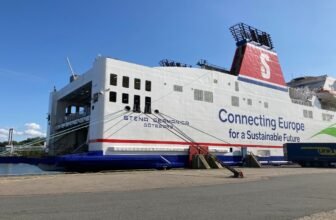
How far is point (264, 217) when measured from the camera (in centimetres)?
734

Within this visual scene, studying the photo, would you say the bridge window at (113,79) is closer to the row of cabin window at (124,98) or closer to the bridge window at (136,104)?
the row of cabin window at (124,98)

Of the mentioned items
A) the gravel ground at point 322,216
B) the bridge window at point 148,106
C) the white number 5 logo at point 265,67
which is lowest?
the gravel ground at point 322,216

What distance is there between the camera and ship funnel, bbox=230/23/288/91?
3125cm

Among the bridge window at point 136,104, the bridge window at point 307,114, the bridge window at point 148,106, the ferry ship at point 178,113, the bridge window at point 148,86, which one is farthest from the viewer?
the bridge window at point 307,114

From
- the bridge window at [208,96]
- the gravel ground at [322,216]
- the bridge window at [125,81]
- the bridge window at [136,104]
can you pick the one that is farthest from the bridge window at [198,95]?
the gravel ground at [322,216]

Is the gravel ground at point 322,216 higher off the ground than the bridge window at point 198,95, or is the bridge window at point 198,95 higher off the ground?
the bridge window at point 198,95

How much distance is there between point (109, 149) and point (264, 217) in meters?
15.6

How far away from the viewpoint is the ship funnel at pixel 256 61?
31250 millimetres

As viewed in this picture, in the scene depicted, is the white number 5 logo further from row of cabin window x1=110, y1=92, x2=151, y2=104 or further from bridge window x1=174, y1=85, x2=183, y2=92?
row of cabin window x1=110, y1=92, x2=151, y2=104

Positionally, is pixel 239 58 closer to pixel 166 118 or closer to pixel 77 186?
pixel 166 118

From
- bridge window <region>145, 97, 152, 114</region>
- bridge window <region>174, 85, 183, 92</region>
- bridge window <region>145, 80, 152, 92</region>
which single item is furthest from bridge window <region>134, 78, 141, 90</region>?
bridge window <region>174, 85, 183, 92</region>

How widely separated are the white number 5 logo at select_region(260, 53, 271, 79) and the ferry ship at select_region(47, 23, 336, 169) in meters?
0.10

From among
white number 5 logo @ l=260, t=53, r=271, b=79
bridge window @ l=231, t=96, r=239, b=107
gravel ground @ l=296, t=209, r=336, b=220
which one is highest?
white number 5 logo @ l=260, t=53, r=271, b=79

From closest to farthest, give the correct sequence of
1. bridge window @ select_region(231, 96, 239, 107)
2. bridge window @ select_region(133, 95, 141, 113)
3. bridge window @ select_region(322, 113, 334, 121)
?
bridge window @ select_region(133, 95, 141, 113) → bridge window @ select_region(231, 96, 239, 107) → bridge window @ select_region(322, 113, 334, 121)
